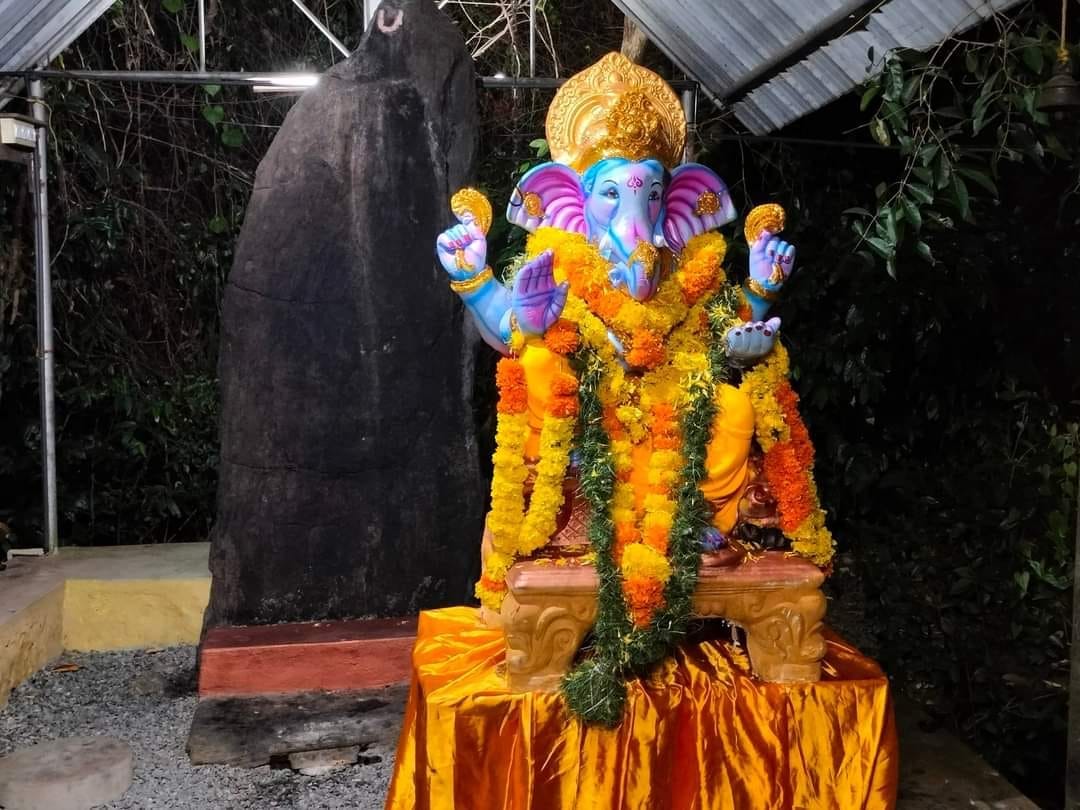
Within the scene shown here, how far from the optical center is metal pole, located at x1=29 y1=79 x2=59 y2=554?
4.64m

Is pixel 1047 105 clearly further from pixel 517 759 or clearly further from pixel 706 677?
pixel 517 759

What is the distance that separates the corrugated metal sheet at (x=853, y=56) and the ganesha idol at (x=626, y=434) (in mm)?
1011

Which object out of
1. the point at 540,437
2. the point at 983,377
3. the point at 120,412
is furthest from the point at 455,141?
the point at 120,412

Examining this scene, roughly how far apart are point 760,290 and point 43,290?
11.8 ft

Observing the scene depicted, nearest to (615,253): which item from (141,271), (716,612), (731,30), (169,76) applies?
(716,612)

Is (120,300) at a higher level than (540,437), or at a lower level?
higher

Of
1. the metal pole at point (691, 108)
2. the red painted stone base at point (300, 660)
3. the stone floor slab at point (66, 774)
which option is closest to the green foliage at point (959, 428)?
the metal pole at point (691, 108)

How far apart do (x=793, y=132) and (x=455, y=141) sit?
2016 millimetres

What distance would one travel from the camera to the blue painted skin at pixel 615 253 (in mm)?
2387

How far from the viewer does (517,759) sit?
7.47ft

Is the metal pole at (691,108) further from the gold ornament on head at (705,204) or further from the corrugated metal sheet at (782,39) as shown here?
the gold ornament on head at (705,204)

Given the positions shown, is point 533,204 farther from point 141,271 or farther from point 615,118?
point 141,271

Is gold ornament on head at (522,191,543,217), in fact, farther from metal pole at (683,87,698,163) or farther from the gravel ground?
metal pole at (683,87,698,163)

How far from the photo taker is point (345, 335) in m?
3.83
